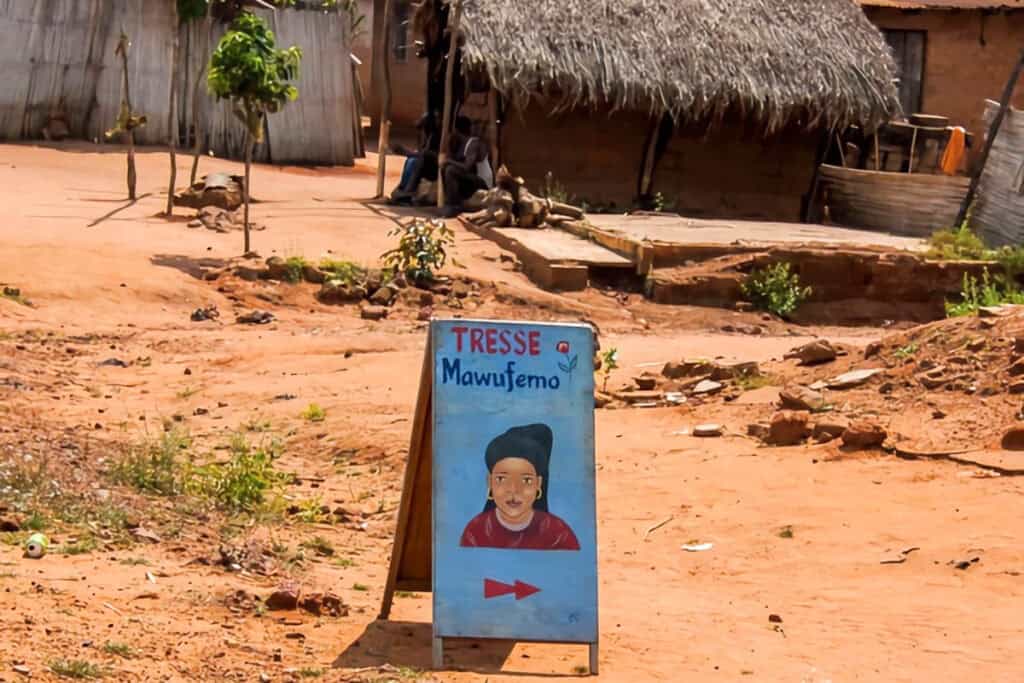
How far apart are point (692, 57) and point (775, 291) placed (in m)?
4.80

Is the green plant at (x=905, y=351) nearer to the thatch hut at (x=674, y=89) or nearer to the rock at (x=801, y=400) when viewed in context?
the rock at (x=801, y=400)

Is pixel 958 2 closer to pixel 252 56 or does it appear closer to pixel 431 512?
pixel 252 56

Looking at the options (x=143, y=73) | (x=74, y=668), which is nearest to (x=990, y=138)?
(x=143, y=73)

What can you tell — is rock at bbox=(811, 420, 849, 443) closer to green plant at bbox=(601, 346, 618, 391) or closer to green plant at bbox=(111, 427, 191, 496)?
green plant at bbox=(601, 346, 618, 391)

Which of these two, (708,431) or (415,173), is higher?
(415,173)

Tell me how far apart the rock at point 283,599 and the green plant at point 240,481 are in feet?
4.63

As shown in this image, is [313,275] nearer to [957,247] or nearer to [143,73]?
[957,247]

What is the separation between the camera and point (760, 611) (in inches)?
234

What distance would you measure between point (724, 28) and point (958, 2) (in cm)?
747

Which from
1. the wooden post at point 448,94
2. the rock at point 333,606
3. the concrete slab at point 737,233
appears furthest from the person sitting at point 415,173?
the rock at point 333,606

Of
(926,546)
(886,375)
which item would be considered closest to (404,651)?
(926,546)

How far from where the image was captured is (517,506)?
207 inches

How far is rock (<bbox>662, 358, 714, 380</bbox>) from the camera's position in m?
9.83

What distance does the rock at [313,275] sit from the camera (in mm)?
14016
